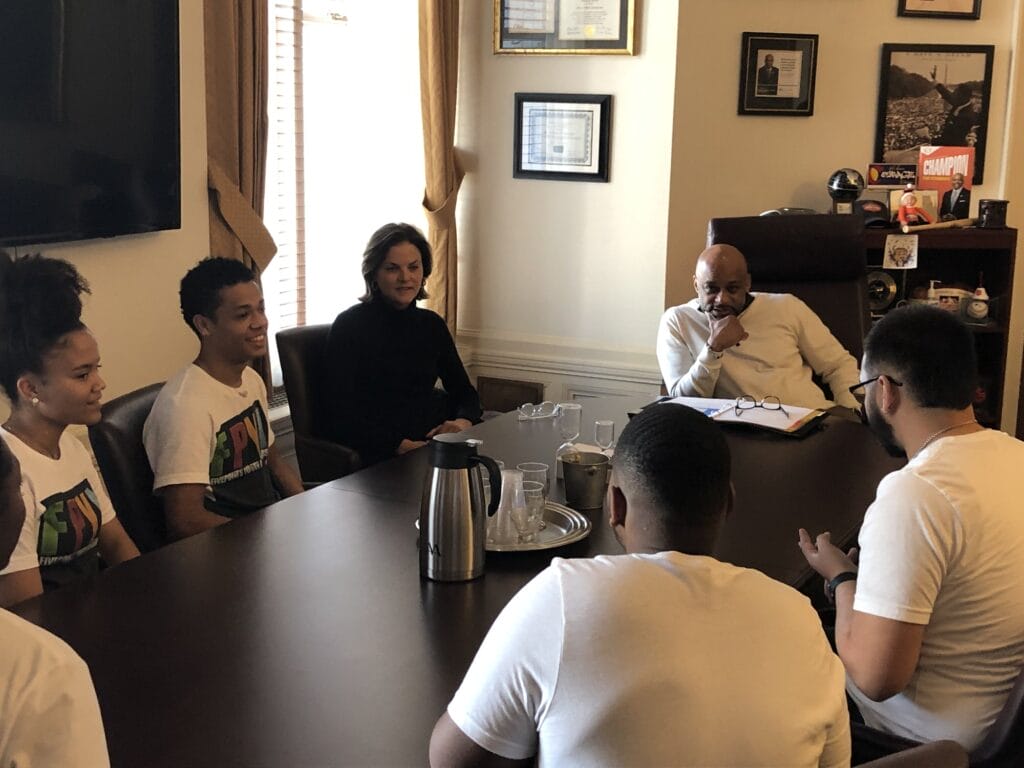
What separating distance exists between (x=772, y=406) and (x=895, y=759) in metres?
1.97

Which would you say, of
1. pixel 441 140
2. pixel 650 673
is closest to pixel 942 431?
pixel 650 673

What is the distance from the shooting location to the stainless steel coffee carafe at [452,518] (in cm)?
185

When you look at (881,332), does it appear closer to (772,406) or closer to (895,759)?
(895,759)

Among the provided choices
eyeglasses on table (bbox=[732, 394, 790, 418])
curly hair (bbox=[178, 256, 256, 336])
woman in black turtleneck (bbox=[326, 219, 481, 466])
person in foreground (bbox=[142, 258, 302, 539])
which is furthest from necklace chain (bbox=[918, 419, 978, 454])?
woman in black turtleneck (bbox=[326, 219, 481, 466])

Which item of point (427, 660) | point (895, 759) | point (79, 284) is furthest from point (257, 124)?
point (895, 759)

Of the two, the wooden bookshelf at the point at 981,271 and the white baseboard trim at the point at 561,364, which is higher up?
the wooden bookshelf at the point at 981,271

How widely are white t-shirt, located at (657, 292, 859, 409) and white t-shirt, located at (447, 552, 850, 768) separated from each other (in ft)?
8.04

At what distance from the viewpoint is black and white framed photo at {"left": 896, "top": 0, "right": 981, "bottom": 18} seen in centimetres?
455

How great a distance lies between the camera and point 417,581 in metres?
1.86

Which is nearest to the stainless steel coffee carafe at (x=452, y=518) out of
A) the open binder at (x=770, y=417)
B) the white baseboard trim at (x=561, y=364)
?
the open binder at (x=770, y=417)

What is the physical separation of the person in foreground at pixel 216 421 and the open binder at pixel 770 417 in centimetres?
99

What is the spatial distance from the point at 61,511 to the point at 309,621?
0.64 m

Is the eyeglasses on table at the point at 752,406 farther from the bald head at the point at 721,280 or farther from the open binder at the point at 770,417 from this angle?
the bald head at the point at 721,280

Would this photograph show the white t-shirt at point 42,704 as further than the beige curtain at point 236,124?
No
